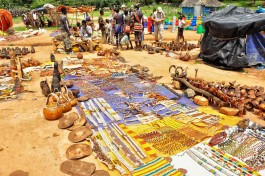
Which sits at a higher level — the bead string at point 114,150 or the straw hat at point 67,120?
the straw hat at point 67,120

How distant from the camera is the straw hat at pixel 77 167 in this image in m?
3.53

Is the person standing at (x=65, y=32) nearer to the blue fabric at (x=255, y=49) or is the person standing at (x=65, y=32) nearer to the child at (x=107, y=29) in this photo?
the child at (x=107, y=29)

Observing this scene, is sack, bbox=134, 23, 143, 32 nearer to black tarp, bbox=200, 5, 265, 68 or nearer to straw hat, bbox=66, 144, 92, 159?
black tarp, bbox=200, 5, 265, 68

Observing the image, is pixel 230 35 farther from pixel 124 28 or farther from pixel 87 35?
pixel 87 35

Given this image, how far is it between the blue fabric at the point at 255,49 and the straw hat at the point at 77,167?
737 centimetres

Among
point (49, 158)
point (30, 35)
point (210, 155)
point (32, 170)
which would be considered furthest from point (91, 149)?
point (30, 35)

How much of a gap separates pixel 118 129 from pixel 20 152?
1786 mm

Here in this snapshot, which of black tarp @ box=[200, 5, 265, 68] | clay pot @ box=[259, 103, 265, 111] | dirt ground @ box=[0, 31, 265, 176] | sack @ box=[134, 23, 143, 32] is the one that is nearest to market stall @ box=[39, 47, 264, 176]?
dirt ground @ box=[0, 31, 265, 176]

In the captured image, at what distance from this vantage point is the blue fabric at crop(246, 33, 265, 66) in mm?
8547

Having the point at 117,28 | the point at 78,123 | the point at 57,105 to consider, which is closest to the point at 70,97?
the point at 57,105

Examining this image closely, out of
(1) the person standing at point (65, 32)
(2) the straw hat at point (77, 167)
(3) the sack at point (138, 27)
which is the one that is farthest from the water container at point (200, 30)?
(2) the straw hat at point (77, 167)

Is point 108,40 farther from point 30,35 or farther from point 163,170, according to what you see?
point 163,170

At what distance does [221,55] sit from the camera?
29.0ft

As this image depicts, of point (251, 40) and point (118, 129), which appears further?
→ point (251, 40)
